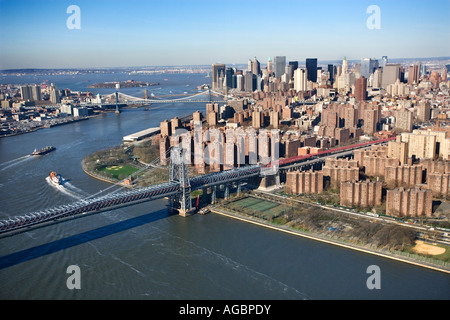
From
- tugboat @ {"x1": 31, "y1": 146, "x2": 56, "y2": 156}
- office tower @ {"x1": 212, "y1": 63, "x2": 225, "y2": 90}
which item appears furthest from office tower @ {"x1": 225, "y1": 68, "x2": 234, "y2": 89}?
tugboat @ {"x1": 31, "y1": 146, "x2": 56, "y2": 156}

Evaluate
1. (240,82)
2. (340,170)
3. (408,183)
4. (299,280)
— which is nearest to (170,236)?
(299,280)

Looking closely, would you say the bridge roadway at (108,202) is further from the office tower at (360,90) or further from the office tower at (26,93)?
the office tower at (26,93)

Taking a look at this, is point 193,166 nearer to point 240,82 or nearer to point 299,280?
point 299,280

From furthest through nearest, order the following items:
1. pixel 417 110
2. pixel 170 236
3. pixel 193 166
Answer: pixel 417 110
pixel 193 166
pixel 170 236

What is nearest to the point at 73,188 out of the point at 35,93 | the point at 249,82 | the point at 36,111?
the point at 36,111

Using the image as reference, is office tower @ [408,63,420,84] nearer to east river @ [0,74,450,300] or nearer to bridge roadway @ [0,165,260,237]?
bridge roadway @ [0,165,260,237]

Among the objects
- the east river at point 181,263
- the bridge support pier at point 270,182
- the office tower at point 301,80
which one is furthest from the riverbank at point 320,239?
the office tower at point 301,80
